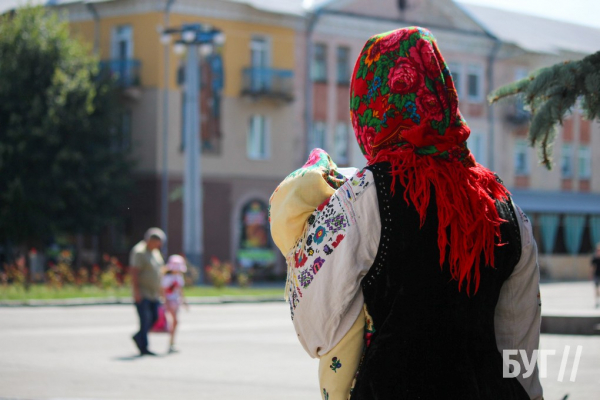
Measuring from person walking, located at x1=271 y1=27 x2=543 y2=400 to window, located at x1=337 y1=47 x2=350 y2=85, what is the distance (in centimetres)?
3836

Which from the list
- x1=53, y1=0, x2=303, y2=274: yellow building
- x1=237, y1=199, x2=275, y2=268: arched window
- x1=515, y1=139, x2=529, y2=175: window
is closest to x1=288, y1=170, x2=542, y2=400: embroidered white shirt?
x1=53, y1=0, x2=303, y2=274: yellow building

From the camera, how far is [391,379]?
8.57 ft

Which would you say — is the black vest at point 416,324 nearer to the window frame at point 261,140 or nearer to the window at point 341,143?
the window frame at point 261,140

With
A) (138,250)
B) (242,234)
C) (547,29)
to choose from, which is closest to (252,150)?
(242,234)

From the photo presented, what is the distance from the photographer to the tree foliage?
6.21m

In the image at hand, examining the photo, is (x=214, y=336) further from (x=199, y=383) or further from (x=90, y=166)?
(x=90, y=166)

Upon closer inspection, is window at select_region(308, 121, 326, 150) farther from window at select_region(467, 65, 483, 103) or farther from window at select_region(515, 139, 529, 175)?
window at select_region(515, 139, 529, 175)

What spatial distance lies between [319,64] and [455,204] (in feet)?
126

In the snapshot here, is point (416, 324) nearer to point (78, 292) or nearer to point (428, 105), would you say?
point (428, 105)

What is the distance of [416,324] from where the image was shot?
8.68 ft

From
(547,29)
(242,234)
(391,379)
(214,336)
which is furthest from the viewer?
(547,29)

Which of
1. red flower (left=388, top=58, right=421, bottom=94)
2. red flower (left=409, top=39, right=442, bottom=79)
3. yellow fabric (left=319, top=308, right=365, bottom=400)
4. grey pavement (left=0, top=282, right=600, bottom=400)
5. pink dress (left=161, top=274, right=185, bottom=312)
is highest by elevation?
red flower (left=409, top=39, right=442, bottom=79)

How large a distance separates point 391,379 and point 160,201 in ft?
114

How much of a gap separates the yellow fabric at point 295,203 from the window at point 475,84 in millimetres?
43464
